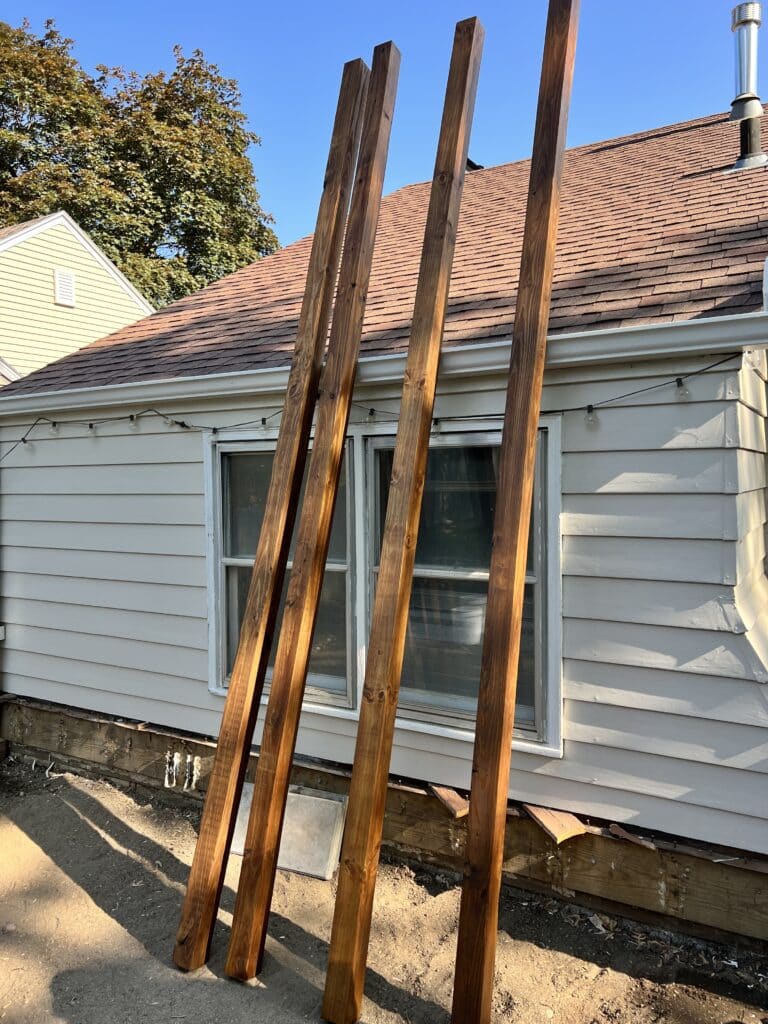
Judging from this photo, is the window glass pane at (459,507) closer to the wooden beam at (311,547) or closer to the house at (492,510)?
the house at (492,510)

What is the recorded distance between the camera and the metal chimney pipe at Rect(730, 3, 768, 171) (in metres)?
4.51

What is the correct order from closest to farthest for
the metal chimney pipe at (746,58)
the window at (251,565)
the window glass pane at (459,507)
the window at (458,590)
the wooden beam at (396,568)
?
the wooden beam at (396,568), the window at (458,590), the window glass pane at (459,507), the window at (251,565), the metal chimney pipe at (746,58)

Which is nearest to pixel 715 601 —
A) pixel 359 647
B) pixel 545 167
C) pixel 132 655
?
pixel 359 647

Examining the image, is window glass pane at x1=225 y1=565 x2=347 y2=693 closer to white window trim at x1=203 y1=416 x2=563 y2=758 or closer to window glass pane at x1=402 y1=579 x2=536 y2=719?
white window trim at x1=203 y1=416 x2=563 y2=758

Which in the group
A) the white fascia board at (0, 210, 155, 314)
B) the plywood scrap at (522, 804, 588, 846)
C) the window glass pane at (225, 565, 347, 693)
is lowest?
the plywood scrap at (522, 804, 588, 846)

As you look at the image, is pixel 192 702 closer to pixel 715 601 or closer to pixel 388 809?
pixel 388 809

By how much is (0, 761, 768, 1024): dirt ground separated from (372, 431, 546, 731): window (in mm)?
927

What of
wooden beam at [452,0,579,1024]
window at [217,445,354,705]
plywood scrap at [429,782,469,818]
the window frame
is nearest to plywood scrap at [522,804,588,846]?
plywood scrap at [429,782,469,818]

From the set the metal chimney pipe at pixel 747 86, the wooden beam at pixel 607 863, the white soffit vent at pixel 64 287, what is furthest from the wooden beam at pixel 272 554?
the white soffit vent at pixel 64 287

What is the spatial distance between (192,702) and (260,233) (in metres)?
23.6

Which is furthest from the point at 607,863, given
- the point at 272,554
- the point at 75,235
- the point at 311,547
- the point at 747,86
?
the point at 75,235

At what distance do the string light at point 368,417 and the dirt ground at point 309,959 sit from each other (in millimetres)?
2342

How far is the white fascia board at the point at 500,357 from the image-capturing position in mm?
2838

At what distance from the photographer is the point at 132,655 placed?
476cm
